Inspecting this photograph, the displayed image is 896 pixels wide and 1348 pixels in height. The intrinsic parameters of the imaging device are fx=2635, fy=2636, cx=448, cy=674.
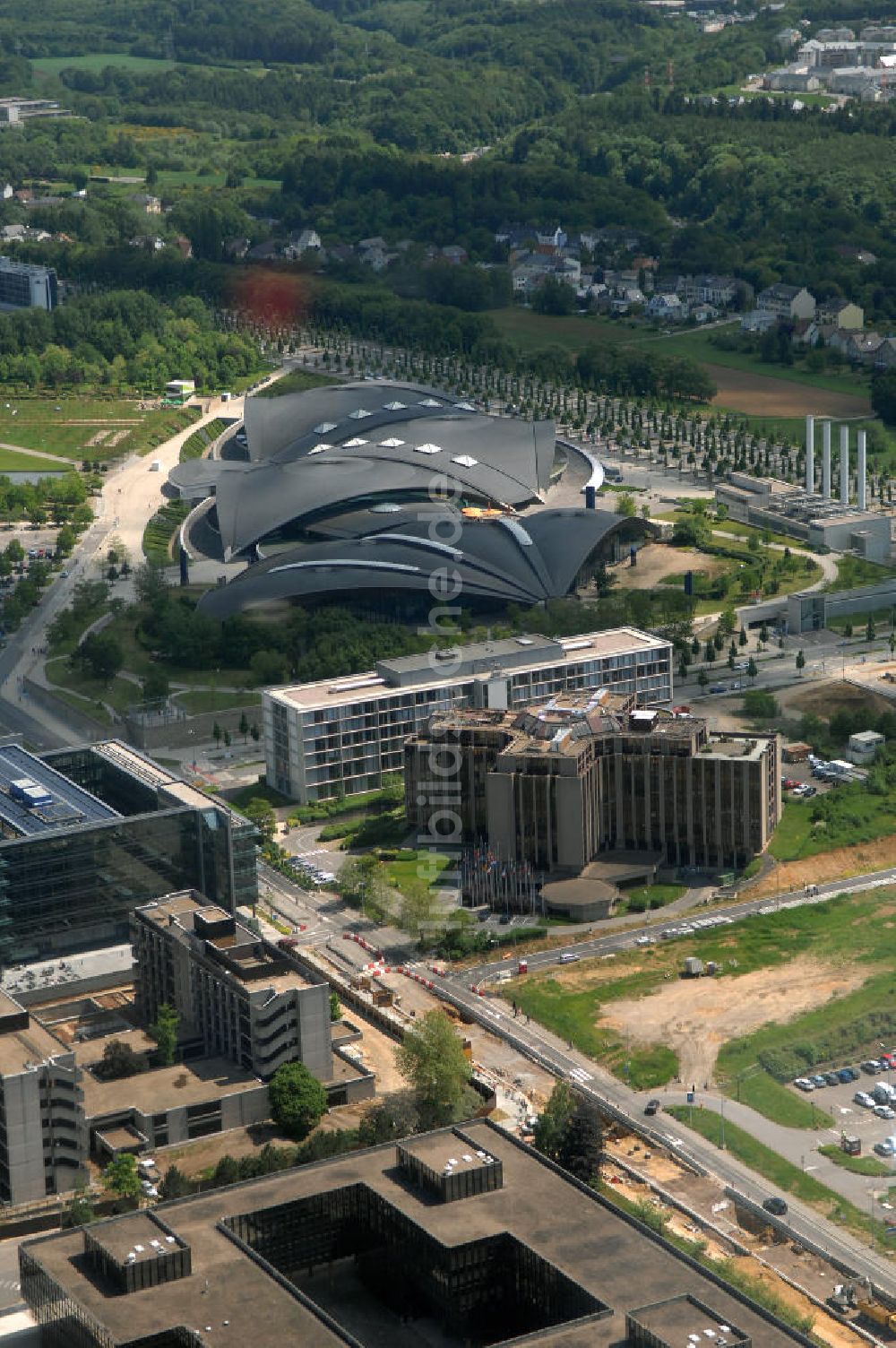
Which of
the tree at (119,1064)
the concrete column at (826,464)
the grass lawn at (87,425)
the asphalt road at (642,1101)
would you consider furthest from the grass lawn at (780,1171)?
the grass lawn at (87,425)

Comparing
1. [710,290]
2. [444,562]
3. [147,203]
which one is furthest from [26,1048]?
[147,203]

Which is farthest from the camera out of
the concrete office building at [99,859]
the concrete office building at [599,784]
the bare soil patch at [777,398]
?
the bare soil patch at [777,398]

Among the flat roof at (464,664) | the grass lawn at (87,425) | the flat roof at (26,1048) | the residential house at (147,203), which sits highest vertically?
the residential house at (147,203)

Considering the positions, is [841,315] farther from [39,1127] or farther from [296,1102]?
[39,1127]

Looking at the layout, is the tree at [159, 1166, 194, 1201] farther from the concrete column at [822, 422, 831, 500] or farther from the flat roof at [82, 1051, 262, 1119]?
the concrete column at [822, 422, 831, 500]

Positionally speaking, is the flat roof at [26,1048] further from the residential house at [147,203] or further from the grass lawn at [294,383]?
the residential house at [147,203]

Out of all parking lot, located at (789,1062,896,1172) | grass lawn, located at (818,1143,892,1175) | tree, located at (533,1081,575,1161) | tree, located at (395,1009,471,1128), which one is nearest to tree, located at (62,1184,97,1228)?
tree, located at (395,1009,471,1128)

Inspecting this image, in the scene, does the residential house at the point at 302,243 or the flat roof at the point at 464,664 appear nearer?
the flat roof at the point at 464,664
